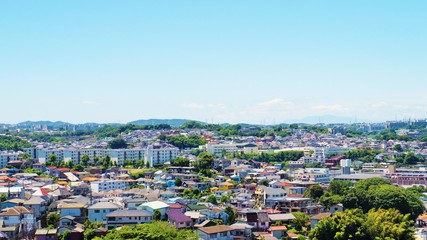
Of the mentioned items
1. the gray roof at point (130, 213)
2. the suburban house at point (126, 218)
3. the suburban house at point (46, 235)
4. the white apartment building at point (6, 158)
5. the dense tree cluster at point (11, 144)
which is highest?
the dense tree cluster at point (11, 144)

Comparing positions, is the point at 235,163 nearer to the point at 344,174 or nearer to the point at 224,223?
the point at 344,174

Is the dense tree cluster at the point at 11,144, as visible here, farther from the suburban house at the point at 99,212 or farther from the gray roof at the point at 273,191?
the suburban house at the point at 99,212

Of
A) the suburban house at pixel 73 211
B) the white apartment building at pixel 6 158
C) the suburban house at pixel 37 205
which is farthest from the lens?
the white apartment building at pixel 6 158

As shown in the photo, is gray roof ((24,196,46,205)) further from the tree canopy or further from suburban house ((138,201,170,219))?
the tree canopy

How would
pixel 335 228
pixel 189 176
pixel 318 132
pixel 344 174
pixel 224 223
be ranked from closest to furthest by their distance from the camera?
pixel 335 228, pixel 224 223, pixel 189 176, pixel 344 174, pixel 318 132

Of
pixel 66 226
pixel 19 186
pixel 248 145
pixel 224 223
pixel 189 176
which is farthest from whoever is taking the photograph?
pixel 248 145

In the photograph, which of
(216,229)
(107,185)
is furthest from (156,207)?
(107,185)

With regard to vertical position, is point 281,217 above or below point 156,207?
below

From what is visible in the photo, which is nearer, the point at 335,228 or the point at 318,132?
the point at 335,228

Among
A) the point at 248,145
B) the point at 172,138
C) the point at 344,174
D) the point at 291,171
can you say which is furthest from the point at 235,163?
the point at 172,138

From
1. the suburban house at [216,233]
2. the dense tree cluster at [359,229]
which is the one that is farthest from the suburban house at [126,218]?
the dense tree cluster at [359,229]

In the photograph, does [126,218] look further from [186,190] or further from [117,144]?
[117,144]
